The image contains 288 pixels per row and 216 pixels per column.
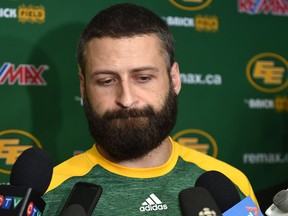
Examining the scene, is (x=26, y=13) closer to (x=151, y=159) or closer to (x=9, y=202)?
(x=151, y=159)

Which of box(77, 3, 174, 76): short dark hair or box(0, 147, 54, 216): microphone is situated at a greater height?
box(77, 3, 174, 76): short dark hair

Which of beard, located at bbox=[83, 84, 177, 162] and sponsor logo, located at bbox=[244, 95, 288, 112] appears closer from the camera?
beard, located at bbox=[83, 84, 177, 162]

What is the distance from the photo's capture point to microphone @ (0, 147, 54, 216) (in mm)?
855

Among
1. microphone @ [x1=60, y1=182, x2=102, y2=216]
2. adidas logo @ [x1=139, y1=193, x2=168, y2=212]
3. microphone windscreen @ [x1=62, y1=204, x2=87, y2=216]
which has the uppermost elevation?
microphone windscreen @ [x1=62, y1=204, x2=87, y2=216]

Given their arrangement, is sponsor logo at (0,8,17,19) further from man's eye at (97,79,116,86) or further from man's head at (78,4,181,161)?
man's eye at (97,79,116,86)

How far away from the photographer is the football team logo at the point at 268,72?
214 centimetres

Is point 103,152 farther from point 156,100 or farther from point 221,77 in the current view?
point 221,77

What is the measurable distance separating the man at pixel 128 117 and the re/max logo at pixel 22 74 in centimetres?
52

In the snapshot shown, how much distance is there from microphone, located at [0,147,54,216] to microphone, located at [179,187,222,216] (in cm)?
27

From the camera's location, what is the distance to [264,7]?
2170mm

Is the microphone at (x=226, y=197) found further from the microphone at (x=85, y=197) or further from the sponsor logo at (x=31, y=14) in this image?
the sponsor logo at (x=31, y=14)

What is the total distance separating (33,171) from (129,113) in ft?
0.91

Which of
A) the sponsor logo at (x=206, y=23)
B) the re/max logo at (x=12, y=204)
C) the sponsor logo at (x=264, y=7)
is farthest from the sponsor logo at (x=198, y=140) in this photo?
the re/max logo at (x=12, y=204)

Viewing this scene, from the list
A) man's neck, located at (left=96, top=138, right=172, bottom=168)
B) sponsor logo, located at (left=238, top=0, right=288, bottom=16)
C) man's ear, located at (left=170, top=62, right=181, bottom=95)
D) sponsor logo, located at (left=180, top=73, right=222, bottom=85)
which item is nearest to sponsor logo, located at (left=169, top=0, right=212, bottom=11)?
sponsor logo, located at (left=238, top=0, right=288, bottom=16)
